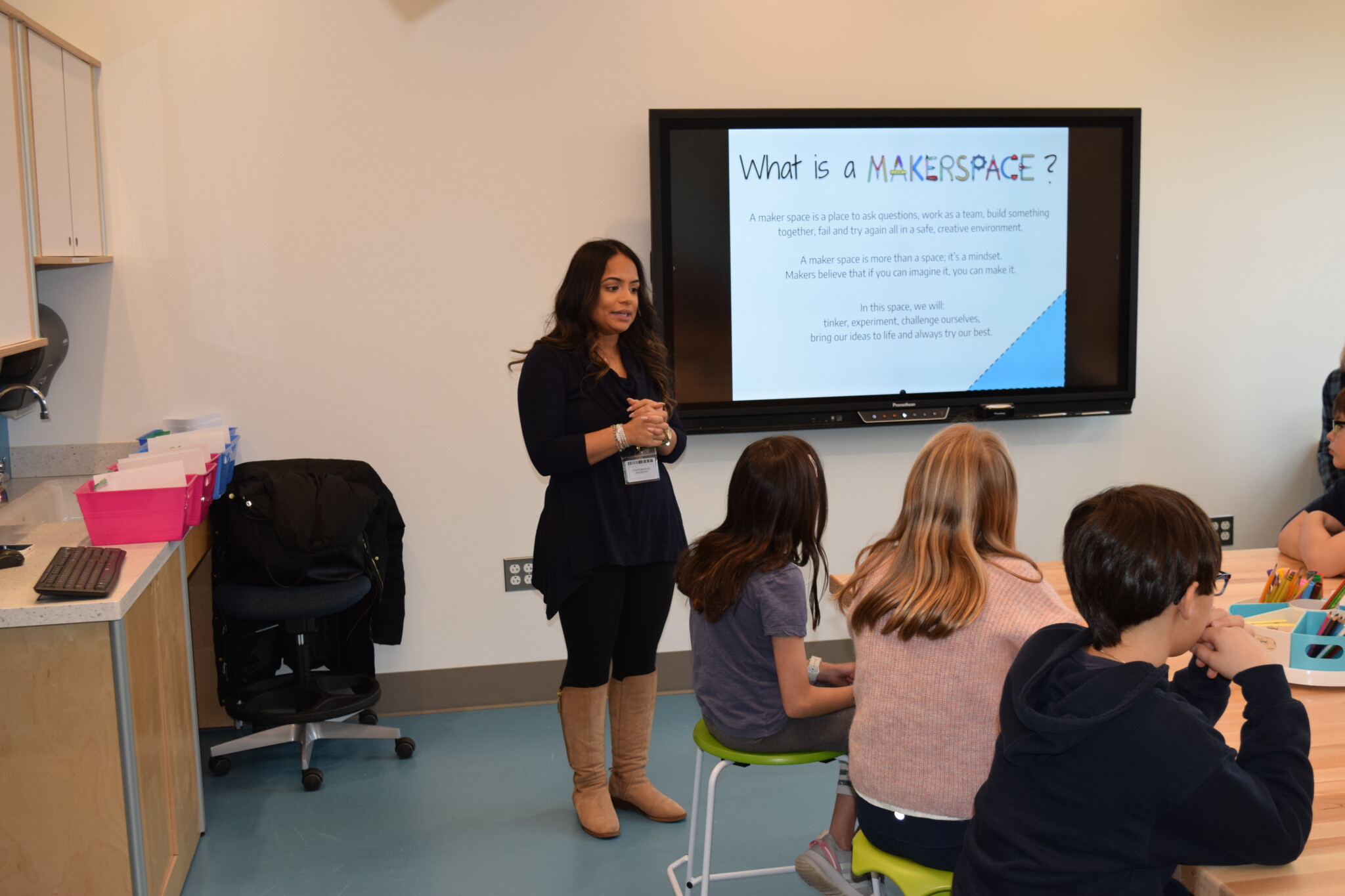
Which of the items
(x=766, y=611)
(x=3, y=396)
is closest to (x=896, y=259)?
(x=766, y=611)

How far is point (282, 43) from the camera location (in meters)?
3.51

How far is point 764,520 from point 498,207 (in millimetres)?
1945

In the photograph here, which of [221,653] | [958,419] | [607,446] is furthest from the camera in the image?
[958,419]

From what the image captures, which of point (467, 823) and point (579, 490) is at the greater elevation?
point (579, 490)

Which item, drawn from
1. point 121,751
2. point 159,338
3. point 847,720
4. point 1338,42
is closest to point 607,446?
point 847,720

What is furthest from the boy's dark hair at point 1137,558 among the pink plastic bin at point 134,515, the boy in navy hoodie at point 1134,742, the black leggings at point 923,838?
the pink plastic bin at point 134,515

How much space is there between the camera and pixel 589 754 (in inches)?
115

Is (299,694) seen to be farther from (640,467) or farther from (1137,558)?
(1137,558)

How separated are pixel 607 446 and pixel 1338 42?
342 cm

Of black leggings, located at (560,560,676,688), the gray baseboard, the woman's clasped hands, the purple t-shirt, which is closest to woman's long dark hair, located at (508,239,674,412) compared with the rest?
the woman's clasped hands

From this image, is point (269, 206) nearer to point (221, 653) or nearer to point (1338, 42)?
point (221, 653)

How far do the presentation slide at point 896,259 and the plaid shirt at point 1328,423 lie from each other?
3.14 ft

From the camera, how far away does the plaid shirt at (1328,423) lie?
12.7 ft

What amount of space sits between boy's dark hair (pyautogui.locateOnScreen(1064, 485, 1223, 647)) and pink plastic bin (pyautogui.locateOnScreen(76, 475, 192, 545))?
2110 millimetres
